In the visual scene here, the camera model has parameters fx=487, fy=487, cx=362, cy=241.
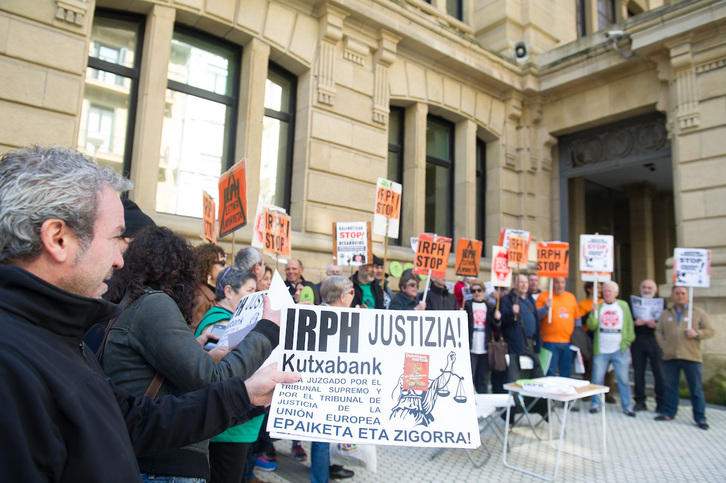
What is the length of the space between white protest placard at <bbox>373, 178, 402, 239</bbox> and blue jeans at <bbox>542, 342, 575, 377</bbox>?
3.33 m

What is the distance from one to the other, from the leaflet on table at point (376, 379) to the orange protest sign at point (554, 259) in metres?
6.49

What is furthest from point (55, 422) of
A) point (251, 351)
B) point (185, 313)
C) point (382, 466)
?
point (382, 466)

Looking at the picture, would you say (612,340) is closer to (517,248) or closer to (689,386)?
(689,386)

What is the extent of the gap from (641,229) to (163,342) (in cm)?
1870

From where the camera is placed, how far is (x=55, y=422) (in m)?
1.05

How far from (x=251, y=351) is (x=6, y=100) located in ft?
21.0

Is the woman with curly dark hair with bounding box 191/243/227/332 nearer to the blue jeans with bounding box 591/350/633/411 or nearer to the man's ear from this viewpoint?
the man's ear

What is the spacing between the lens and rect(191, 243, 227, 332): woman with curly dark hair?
10.3 feet

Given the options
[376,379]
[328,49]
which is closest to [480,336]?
[376,379]

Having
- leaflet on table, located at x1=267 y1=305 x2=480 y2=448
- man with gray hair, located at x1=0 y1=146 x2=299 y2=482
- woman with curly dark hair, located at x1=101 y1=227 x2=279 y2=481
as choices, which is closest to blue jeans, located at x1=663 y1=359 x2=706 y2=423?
leaflet on table, located at x1=267 y1=305 x2=480 y2=448

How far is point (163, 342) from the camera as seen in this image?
6.31 ft

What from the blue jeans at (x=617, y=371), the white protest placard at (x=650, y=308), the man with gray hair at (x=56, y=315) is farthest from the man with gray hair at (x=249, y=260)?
the white protest placard at (x=650, y=308)

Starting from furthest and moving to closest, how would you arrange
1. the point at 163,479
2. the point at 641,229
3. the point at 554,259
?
the point at 641,229 < the point at 554,259 < the point at 163,479

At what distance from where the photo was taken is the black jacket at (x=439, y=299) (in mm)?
7164
